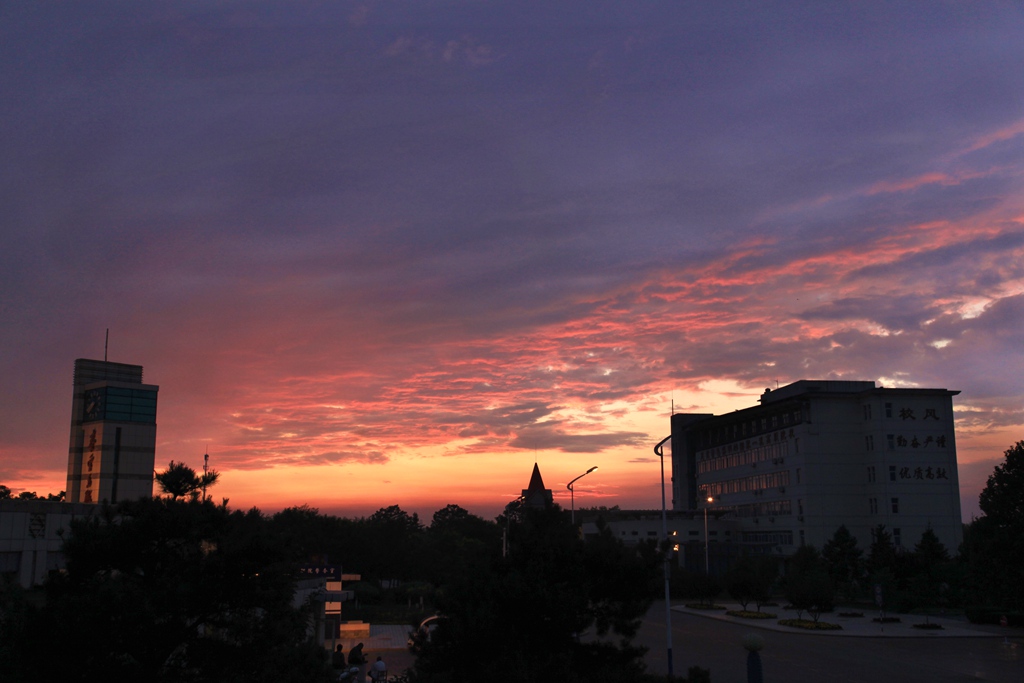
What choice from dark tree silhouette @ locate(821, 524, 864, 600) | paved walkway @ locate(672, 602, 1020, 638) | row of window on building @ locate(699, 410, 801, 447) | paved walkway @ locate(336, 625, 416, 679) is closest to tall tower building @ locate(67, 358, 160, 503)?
paved walkway @ locate(336, 625, 416, 679)

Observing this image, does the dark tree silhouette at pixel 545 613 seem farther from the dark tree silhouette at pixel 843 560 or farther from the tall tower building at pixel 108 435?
the tall tower building at pixel 108 435

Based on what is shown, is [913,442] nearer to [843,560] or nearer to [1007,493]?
[843,560]

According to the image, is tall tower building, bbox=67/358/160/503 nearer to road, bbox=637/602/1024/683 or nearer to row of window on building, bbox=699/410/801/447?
road, bbox=637/602/1024/683

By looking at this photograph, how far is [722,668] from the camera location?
117 feet

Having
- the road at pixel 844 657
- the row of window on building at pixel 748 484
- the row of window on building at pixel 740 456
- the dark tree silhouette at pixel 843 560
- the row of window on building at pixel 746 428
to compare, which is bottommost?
the road at pixel 844 657

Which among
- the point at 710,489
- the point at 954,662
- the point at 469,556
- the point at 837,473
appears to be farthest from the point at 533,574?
the point at 710,489

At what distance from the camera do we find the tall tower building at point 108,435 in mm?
90125

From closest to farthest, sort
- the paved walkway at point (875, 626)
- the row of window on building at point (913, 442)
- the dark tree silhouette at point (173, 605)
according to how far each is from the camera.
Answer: the dark tree silhouette at point (173, 605)
the paved walkway at point (875, 626)
the row of window on building at point (913, 442)

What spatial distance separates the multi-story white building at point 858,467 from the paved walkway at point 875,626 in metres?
24.9

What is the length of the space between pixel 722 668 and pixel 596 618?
17214mm

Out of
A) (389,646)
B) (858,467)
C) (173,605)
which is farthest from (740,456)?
(173,605)

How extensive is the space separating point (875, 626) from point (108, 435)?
8068cm

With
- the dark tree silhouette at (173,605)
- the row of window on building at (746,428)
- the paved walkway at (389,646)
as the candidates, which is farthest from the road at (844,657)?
the row of window on building at (746,428)

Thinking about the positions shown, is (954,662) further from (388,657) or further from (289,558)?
(289,558)
